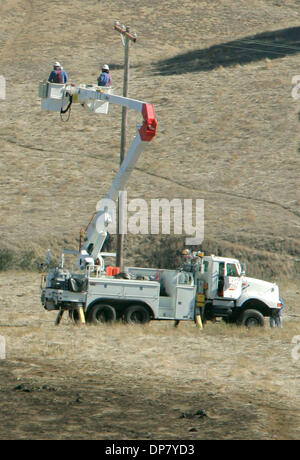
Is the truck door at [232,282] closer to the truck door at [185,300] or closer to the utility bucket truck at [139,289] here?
the utility bucket truck at [139,289]

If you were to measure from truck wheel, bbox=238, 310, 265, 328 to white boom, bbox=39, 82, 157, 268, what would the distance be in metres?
5.30

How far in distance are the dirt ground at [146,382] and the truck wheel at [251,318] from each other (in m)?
0.45

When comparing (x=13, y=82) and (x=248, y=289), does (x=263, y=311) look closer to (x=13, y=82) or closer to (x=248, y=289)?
(x=248, y=289)

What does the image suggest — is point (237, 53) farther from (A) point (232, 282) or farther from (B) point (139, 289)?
(B) point (139, 289)

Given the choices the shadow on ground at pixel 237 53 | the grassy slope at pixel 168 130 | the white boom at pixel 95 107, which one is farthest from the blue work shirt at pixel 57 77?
the shadow on ground at pixel 237 53

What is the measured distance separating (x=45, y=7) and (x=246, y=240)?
180 feet

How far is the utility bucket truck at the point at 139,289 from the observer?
25.9m

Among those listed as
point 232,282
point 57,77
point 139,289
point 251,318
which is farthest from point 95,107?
point 251,318

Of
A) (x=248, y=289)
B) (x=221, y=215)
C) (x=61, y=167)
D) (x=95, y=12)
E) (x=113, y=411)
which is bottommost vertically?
(x=113, y=411)

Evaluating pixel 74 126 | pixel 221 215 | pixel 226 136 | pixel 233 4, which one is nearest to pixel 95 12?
pixel 233 4

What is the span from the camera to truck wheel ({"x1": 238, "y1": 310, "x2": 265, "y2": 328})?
89.4 feet

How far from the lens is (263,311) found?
27.7 meters

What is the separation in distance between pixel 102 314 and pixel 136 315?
3.57ft

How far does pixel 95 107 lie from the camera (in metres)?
25.3
